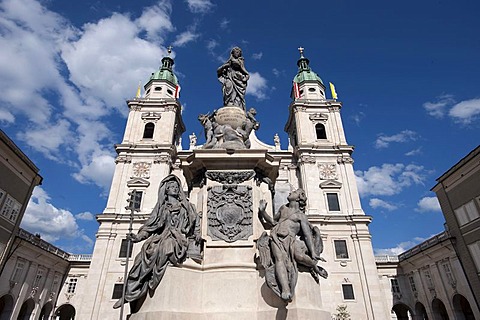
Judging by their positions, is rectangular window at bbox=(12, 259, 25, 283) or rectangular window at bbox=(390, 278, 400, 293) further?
rectangular window at bbox=(390, 278, 400, 293)

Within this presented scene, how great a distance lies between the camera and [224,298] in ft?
18.4

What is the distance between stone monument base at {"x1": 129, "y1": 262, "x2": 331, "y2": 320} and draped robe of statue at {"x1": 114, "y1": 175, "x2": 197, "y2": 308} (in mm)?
180

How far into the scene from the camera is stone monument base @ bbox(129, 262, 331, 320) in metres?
5.06

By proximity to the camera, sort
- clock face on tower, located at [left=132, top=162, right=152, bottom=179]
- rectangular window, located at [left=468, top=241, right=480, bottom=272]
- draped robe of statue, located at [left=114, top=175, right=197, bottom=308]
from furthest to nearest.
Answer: clock face on tower, located at [left=132, top=162, right=152, bottom=179]
rectangular window, located at [left=468, top=241, right=480, bottom=272]
draped robe of statue, located at [left=114, top=175, right=197, bottom=308]

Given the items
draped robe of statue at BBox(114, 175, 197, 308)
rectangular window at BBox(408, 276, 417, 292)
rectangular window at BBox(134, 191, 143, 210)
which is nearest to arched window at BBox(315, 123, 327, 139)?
rectangular window at BBox(408, 276, 417, 292)

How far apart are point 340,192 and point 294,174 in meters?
5.49

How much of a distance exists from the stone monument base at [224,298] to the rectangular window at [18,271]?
25905 millimetres

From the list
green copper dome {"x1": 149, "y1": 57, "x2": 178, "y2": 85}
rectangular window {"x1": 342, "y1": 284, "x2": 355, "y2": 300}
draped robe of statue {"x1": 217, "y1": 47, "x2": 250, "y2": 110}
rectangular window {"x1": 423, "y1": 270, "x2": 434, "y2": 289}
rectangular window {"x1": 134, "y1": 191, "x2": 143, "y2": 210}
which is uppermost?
green copper dome {"x1": 149, "y1": 57, "x2": 178, "y2": 85}

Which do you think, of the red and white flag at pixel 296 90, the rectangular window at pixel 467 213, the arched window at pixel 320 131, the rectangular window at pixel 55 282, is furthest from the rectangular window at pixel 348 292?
the rectangular window at pixel 55 282

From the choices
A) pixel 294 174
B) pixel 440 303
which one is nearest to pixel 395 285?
pixel 440 303

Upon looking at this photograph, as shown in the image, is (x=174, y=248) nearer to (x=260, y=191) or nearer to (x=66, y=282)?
(x=260, y=191)

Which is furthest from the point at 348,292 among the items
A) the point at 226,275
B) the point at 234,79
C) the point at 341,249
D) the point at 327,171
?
the point at 226,275

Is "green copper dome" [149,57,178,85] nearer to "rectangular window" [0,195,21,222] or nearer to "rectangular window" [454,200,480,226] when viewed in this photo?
"rectangular window" [0,195,21,222]

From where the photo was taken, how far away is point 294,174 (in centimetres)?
3606
